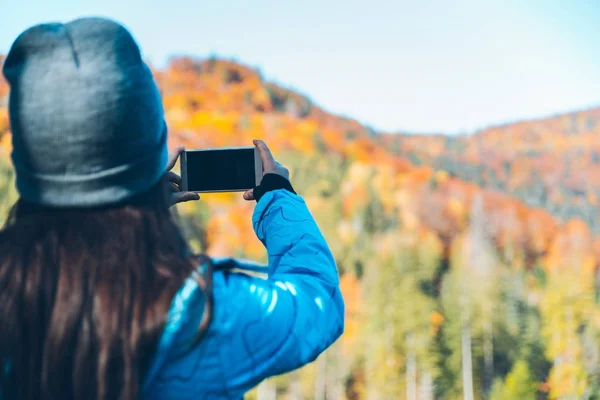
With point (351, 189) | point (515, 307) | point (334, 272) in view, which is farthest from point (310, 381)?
point (334, 272)

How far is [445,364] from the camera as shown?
2833cm

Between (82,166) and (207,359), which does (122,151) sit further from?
(207,359)

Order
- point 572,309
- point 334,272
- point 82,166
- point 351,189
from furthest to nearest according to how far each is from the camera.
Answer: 1. point 351,189
2. point 572,309
3. point 334,272
4. point 82,166

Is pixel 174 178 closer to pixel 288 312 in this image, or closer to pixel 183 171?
pixel 183 171

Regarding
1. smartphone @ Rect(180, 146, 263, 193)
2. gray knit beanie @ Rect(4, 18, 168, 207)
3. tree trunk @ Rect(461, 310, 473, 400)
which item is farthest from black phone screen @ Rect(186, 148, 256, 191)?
tree trunk @ Rect(461, 310, 473, 400)

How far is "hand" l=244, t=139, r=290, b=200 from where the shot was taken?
1115mm

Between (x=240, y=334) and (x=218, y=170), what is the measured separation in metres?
0.53

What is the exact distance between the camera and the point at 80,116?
30.6 inches

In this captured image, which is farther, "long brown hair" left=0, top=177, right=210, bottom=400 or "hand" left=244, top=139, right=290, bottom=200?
"hand" left=244, top=139, right=290, bottom=200

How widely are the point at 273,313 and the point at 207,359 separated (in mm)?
97

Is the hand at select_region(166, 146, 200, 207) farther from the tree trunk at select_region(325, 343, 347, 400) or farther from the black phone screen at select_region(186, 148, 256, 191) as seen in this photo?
the tree trunk at select_region(325, 343, 347, 400)

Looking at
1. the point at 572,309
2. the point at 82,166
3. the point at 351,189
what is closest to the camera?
the point at 82,166

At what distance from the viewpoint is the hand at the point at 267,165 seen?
1115 mm

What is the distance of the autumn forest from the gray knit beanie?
0.07m
